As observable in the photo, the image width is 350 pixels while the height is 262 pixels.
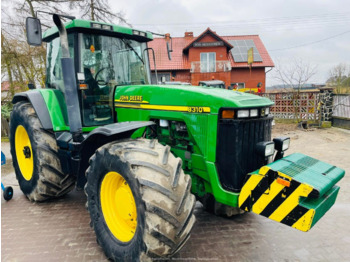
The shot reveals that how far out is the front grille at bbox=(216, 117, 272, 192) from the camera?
2.57 metres

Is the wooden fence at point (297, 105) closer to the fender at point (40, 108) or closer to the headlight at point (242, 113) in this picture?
the headlight at point (242, 113)

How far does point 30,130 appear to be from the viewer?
3773 mm

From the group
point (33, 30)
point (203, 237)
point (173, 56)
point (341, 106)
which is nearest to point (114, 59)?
point (33, 30)

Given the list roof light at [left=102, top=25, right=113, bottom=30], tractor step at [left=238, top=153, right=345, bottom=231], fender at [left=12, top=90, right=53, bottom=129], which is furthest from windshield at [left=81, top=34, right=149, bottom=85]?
tractor step at [left=238, top=153, right=345, bottom=231]

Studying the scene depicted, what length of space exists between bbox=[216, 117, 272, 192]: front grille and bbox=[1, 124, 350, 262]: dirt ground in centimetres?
78

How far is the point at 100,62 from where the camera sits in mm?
3592

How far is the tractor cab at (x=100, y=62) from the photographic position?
3445 mm

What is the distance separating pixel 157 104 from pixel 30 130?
6.44ft

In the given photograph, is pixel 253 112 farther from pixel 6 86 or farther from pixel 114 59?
pixel 6 86

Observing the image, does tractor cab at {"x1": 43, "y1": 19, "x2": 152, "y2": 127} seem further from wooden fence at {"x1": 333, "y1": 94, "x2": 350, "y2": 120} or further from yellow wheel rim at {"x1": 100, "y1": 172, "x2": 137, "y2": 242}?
wooden fence at {"x1": 333, "y1": 94, "x2": 350, "y2": 120}

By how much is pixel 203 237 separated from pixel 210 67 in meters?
20.5

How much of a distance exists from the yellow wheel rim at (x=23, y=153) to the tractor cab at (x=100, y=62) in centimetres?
115

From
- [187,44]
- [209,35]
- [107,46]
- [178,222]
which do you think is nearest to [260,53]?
[209,35]

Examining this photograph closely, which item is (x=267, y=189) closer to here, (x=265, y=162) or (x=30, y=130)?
(x=265, y=162)
